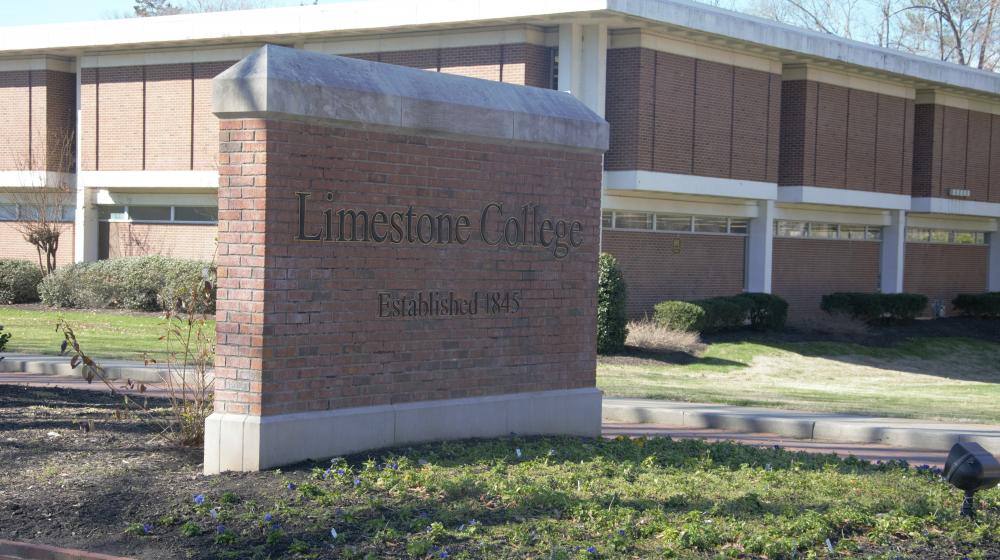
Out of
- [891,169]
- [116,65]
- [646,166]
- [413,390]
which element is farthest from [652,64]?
[413,390]

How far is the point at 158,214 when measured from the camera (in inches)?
1339

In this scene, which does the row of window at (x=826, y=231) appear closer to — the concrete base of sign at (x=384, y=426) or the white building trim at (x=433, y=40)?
the white building trim at (x=433, y=40)

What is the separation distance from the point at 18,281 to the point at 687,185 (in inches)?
742

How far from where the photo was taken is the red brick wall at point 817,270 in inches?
1303

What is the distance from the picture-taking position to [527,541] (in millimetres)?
Result: 6641

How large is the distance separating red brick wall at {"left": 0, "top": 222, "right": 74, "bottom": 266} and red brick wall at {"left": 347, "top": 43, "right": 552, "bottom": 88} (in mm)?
13896

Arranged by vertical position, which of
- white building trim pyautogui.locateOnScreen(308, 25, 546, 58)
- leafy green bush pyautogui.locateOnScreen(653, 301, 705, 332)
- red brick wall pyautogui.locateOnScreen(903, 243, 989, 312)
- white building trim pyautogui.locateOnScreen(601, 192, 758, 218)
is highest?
white building trim pyautogui.locateOnScreen(308, 25, 546, 58)

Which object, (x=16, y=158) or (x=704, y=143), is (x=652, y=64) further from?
(x=16, y=158)

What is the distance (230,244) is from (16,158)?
29.2 metres

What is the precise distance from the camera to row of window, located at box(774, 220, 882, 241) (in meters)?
33.3

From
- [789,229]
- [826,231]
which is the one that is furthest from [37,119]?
[826,231]

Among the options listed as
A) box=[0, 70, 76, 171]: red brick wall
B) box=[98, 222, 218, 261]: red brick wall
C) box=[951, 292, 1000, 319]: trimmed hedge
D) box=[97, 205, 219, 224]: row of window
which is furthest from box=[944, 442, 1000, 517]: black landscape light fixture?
box=[951, 292, 1000, 319]: trimmed hedge

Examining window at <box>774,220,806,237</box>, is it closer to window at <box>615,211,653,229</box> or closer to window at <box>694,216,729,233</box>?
window at <box>694,216,729,233</box>

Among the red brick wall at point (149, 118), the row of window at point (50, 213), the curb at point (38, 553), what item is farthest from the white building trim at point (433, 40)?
the curb at point (38, 553)
